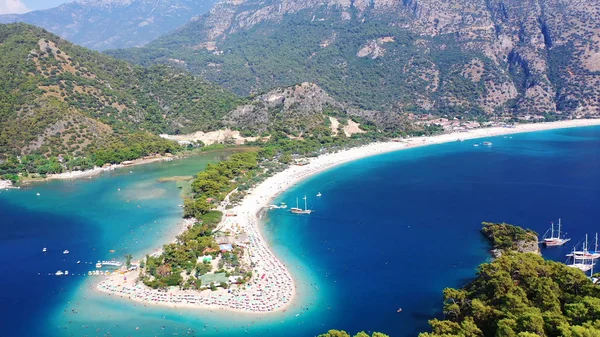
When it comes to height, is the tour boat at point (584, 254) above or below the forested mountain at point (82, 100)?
below

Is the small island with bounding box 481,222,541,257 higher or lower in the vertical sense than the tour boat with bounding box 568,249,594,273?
higher

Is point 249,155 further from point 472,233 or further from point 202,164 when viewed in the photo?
point 472,233

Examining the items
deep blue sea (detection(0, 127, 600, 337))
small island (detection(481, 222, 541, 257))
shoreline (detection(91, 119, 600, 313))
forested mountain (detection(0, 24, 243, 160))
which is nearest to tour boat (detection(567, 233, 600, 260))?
deep blue sea (detection(0, 127, 600, 337))

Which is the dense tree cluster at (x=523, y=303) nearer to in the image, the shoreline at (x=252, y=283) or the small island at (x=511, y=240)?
the small island at (x=511, y=240)

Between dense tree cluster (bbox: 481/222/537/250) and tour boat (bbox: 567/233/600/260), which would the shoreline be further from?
tour boat (bbox: 567/233/600/260)

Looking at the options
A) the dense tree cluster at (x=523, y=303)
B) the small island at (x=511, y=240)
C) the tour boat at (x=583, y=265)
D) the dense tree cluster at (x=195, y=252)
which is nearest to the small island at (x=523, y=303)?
the dense tree cluster at (x=523, y=303)

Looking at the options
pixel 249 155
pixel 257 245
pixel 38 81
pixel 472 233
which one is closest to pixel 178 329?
pixel 257 245
